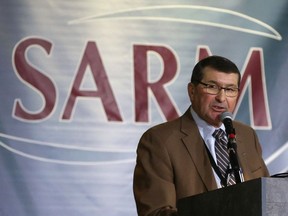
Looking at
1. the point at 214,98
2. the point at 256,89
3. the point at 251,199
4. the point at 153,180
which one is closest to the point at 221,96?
the point at 214,98

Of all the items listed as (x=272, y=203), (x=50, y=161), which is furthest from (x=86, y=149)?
(x=272, y=203)

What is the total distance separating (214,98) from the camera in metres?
3.89

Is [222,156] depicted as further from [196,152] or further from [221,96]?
[221,96]

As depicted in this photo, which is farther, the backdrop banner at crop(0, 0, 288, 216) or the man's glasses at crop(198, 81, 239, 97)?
the backdrop banner at crop(0, 0, 288, 216)

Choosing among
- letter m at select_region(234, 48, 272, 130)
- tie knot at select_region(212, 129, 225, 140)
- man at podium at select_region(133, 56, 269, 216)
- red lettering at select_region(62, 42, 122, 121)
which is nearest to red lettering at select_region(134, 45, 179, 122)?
red lettering at select_region(62, 42, 122, 121)

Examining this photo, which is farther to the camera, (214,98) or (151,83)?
(151,83)

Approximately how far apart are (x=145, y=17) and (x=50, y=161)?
1019mm

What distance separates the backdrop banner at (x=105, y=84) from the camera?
497 centimetres

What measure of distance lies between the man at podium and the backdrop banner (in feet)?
3.77

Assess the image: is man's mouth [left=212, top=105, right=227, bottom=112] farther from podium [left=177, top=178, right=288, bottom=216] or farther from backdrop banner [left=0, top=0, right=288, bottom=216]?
backdrop banner [left=0, top=0, right=288, bottom=216]

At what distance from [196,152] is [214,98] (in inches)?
10.0

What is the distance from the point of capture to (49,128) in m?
5.00

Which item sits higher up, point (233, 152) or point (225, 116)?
point (225, 116)

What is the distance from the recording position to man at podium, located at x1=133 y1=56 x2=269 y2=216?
12.3 ft
